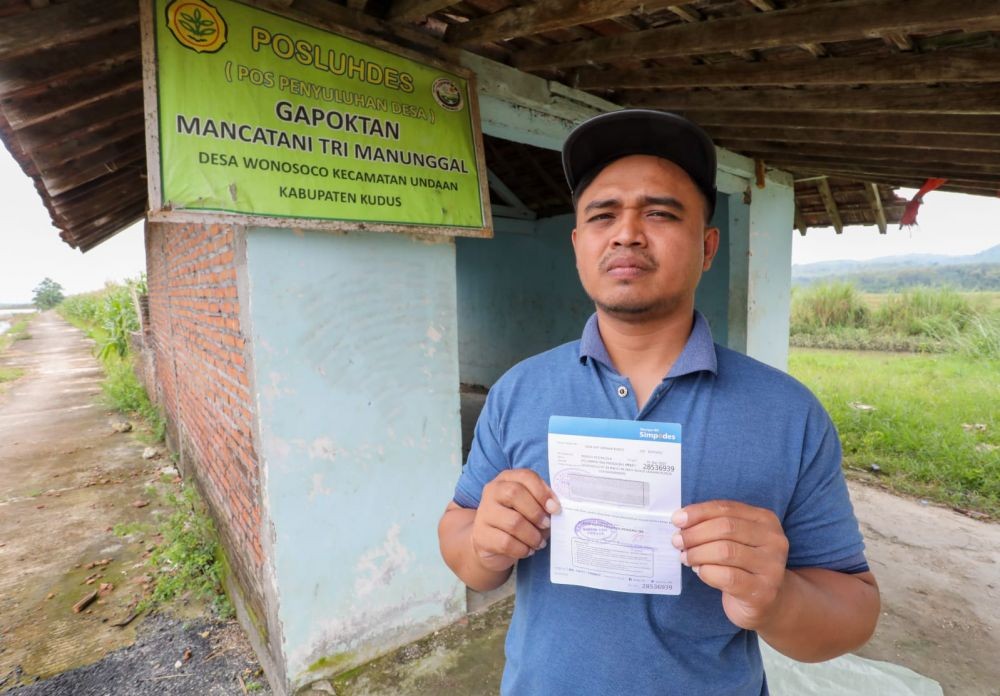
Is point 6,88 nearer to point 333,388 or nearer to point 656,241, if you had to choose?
point 333,388

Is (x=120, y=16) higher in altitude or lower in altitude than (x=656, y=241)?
higher

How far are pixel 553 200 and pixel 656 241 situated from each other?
255 inches

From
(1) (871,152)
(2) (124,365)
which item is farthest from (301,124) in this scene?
(2) (124,365)

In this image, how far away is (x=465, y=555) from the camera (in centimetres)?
118

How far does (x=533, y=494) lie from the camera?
0.98 m

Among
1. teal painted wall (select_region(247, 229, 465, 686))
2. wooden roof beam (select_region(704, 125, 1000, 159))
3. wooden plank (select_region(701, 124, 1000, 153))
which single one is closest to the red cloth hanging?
wooden roof beam (select_region(704, 125, 1000, 159))

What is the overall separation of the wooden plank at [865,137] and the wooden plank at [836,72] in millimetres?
881

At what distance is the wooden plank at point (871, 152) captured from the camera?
3330mm

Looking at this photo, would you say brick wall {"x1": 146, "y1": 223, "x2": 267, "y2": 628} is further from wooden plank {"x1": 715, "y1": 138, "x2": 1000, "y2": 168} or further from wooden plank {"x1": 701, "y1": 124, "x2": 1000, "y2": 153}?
wooden plank {"x1": 715, "y1": 138, "x2": 1000, "y2": 168}

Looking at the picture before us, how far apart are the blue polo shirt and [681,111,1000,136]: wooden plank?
A: 274 centimetres

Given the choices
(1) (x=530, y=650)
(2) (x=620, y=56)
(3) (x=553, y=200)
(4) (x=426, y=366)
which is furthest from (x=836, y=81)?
(3) (x=553, y=200)

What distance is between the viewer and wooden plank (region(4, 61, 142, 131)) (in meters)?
2.49

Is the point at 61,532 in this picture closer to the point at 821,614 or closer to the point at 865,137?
the point at 821,614

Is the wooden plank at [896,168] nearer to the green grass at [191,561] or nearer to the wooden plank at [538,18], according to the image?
the wooden plank at [538,18]
